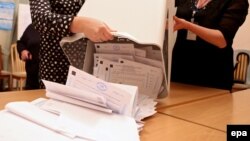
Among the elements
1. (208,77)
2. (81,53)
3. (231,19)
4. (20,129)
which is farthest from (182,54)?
(20,129)

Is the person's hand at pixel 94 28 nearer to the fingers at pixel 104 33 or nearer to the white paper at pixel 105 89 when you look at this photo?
the fingers at pixel 104 33

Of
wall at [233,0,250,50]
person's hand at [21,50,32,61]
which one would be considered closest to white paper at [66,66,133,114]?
person's hand at [21,50,32,61]

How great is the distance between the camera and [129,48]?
101cm

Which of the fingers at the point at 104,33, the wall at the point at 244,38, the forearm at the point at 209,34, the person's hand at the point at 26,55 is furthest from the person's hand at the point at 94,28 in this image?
the wall at the point at 244,38

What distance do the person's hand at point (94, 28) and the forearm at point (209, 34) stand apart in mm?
626

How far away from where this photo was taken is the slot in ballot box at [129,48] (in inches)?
36.8

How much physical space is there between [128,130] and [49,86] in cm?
27

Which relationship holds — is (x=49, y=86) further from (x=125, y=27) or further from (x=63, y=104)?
(x=125, y=27)

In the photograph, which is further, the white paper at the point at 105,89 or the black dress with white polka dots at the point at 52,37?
the black dress with white polka dots at the point at 52,37

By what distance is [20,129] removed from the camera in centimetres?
67

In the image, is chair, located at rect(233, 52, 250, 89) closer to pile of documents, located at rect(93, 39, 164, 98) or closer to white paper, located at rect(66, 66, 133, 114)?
pile of documents, located at rect(93, 39, 164, 98)

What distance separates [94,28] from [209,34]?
0.74 meters

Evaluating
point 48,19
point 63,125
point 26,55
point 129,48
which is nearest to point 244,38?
point 26,55

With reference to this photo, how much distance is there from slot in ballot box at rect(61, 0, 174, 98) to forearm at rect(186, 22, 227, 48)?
379mm
